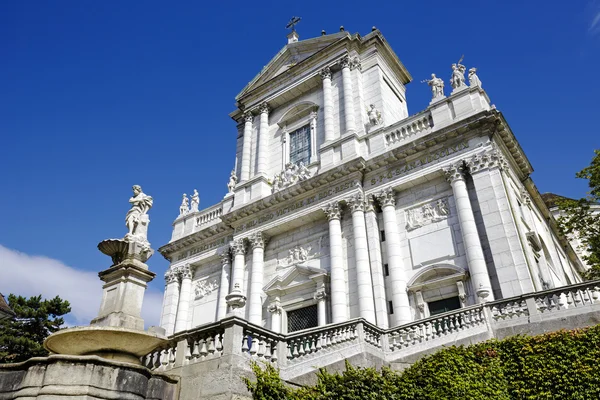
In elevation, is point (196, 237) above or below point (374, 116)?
below

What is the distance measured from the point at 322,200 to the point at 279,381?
42.6 ft

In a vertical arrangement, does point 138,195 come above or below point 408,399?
above

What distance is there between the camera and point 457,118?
2094 centimetres

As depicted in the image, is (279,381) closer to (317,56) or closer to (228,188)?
(228,188)

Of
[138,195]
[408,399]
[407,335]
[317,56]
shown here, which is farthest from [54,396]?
[317,56]

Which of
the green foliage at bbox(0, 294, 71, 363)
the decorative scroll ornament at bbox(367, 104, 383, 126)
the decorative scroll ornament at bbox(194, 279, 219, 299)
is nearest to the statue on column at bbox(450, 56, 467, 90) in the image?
the decorative scroll ornament at bbox(367, 104, 383, 126)

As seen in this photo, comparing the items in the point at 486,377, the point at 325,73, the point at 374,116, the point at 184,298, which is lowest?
the point at 486,377

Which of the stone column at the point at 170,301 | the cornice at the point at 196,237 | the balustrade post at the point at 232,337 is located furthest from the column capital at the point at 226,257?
the balustrade post at the point at 232,337

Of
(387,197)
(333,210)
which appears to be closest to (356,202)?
(333,210)

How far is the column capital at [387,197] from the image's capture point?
21359mm

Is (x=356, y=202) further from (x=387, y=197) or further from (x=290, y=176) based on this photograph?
(x=290, y=176)

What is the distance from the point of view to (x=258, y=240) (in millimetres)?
24641

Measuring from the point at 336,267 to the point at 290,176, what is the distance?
21.8ft

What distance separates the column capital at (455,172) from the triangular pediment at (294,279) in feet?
22.5
